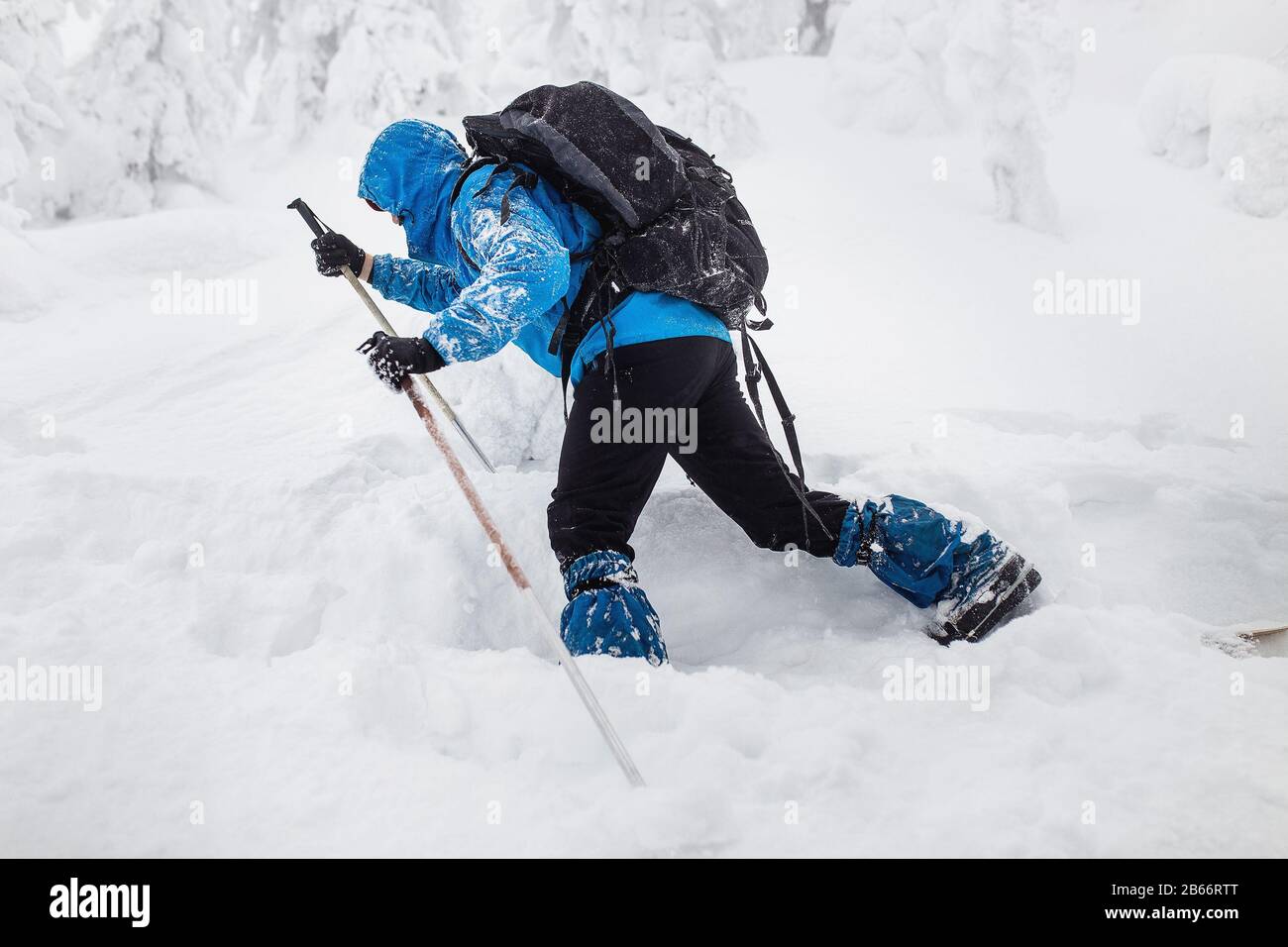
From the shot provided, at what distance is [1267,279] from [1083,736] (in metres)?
8.71

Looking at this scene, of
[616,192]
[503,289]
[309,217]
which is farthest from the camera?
[309,217]

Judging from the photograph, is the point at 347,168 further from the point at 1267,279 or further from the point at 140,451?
the point at 1267,279

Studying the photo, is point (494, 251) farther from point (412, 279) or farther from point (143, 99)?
point (143, 99)

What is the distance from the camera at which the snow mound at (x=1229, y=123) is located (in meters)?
9.95

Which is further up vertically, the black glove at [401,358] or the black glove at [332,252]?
the black glove at [332,252]

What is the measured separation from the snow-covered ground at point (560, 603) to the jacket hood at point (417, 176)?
113cm

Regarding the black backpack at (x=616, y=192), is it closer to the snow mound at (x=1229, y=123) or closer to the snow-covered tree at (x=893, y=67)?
the snow mound at (x=1229, y=123)

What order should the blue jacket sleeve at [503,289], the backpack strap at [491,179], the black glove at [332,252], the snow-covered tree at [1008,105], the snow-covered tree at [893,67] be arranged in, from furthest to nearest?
the snow-covered tree at [893,67], the snow-covered tree at [1008,105], the black glove at [332,252], the backpack strap at [491,179], the blue jacket sleeve at [503,289]

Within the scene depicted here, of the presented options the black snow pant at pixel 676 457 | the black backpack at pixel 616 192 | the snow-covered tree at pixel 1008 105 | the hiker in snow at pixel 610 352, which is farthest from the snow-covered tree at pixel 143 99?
the black snow pant at pixel 676 457

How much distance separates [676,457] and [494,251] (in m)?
1.03

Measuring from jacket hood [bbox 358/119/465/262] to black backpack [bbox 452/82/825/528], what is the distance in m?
0.24

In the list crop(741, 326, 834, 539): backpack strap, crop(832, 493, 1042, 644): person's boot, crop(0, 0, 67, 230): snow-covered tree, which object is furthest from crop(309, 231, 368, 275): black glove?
crop(0, 0, 67, 230): snow-covered tree

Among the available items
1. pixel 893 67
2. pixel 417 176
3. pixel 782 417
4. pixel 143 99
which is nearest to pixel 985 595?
pixel 782 417

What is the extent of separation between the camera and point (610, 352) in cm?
259
